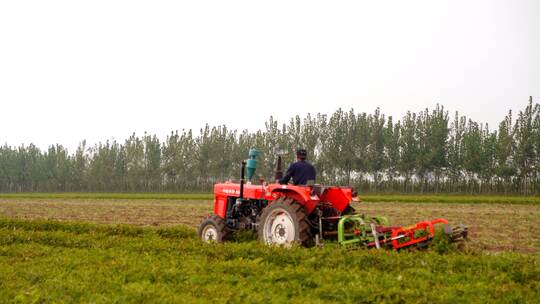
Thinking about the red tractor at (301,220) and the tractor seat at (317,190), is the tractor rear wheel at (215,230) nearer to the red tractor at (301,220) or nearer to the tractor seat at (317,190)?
the red tractor at (301,220)

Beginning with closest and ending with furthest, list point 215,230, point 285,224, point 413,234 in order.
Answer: point 413,234
point 285,224
point 215,230

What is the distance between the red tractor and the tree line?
142ft

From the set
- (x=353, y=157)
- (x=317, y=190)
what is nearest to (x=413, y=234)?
(x=317, y=190)

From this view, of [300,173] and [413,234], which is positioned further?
[300,173]

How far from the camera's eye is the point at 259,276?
6.40 m

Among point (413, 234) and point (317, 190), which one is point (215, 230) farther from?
point (413, 234)

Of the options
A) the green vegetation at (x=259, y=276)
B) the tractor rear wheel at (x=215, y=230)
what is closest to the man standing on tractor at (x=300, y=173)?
the green vegetation at (x=259, y=276)

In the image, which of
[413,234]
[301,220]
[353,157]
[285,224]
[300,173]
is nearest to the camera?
[413,234]

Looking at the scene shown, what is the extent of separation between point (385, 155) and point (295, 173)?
47991 mm

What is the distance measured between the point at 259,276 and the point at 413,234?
2890 millimetres

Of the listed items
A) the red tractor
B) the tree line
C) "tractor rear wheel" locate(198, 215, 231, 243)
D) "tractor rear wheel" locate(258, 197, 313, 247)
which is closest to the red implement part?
the red tractor

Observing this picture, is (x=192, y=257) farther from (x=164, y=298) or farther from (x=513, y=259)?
(x=513, y=259)

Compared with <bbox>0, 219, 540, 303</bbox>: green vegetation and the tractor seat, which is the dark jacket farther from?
<bbox>0, 219, 540, 303</bbox>: green vegetation

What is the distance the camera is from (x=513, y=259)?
21.7 ft
